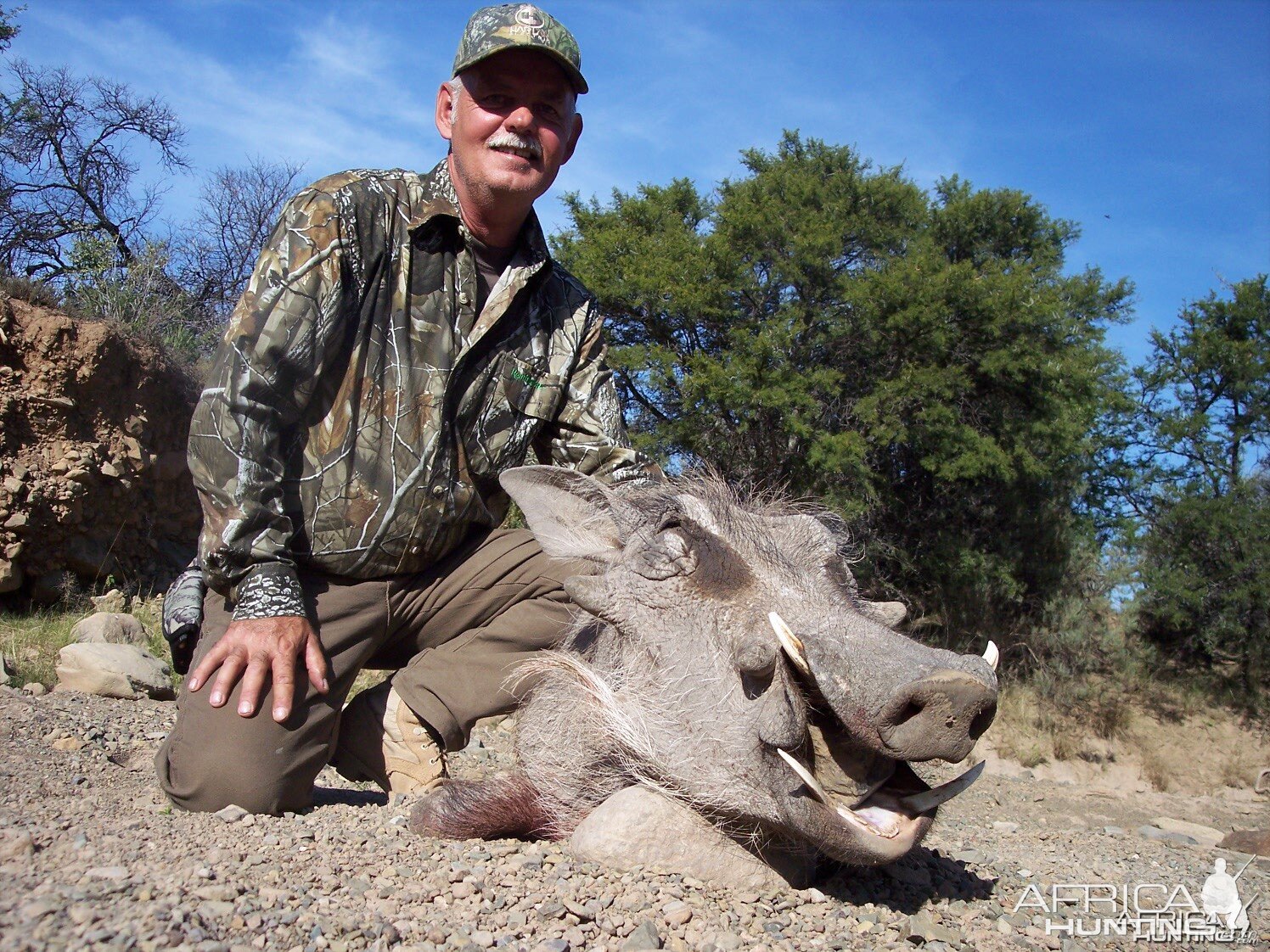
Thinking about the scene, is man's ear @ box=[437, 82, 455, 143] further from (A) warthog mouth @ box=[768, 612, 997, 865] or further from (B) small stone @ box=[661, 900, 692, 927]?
(B) small stone @ box=[661, 900, 692, 927]

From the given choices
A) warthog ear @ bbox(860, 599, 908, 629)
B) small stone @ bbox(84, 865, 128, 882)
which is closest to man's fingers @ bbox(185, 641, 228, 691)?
small stone @ bbox(84, 865, 128, 882)

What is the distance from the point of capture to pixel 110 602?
6754 millimetres

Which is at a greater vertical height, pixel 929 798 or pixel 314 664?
pixel 929 798

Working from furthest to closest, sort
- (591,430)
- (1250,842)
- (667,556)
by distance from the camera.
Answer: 1. (1250,842)
2. (591,430)
3. (667,556)

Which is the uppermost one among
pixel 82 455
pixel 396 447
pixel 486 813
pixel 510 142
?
pixel 510 142

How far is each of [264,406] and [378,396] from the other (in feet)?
1.23

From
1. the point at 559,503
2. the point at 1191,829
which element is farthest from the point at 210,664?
the point at 1191,829

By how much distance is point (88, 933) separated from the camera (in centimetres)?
161

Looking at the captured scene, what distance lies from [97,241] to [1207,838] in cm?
1011

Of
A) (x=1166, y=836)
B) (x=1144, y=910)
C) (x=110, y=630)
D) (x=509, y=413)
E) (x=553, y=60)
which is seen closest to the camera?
(x=1144, y=910)

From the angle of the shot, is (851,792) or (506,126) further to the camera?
(506,126)

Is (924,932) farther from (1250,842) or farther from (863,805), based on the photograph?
(1250,842)

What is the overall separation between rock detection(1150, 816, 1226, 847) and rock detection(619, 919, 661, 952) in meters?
4.53

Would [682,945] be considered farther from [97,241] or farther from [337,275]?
[97,241]
